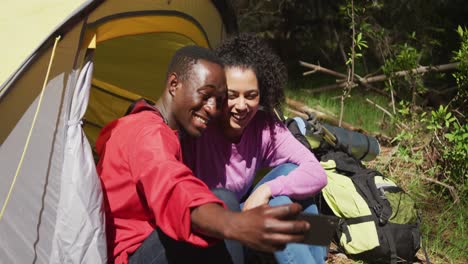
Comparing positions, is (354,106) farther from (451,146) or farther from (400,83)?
(451,146)

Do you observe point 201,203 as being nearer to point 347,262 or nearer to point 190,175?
point 190,175

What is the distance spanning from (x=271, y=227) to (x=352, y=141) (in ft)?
8.08

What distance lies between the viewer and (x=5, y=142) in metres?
2.29

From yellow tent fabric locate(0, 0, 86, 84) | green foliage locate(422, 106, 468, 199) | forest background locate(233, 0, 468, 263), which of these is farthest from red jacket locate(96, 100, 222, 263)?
green foliage locate(422, 106, 468, 199)

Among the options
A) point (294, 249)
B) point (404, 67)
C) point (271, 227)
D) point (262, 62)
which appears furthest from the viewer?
point (404, 67)

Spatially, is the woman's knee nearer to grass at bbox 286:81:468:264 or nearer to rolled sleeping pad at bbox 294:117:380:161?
grass at bbox 286:81:468:264

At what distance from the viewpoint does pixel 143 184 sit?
1915 mm

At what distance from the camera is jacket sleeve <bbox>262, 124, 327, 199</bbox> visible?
2.89 metres

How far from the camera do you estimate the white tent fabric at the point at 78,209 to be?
7.41 ft

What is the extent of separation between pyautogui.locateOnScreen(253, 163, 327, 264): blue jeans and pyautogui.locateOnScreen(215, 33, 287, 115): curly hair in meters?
0.29

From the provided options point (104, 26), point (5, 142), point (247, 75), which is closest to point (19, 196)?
point (5, 142)

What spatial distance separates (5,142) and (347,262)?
194 cm

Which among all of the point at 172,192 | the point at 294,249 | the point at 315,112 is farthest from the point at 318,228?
the point at 315,112

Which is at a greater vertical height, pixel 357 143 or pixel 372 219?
pixel 357 143
